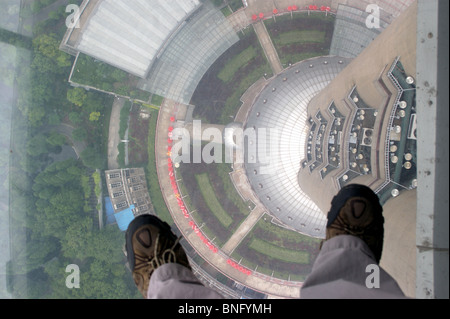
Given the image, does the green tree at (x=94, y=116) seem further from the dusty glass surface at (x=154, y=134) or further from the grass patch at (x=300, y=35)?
the grass patch at (x=300, y=35)

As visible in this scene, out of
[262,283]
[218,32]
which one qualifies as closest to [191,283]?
[262,283]

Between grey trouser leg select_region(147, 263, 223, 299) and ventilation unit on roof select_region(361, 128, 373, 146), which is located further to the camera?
ventilation unit on roof select_region(361, 128, 373, 146)

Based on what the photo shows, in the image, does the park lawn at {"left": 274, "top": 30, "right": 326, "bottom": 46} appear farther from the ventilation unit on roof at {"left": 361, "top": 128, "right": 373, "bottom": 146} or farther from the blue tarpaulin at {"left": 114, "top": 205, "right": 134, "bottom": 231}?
the blue tarpaulin at {"left": 114, "top": 205, "right": 134, "bottom": 231}

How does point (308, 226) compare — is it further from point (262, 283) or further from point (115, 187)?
point (115, 187)

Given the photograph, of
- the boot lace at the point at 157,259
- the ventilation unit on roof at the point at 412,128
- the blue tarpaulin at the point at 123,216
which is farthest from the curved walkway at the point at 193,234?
the ventilation unit on roof at the point at 412,128

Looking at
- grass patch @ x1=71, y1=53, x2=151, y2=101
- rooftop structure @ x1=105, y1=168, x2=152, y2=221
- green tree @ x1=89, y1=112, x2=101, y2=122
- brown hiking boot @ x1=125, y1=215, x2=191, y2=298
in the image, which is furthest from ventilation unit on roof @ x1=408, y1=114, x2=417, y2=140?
green tree @ x1=89, y1=112, x2=101, y2=122

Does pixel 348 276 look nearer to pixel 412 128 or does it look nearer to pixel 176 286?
pixel 176 286
